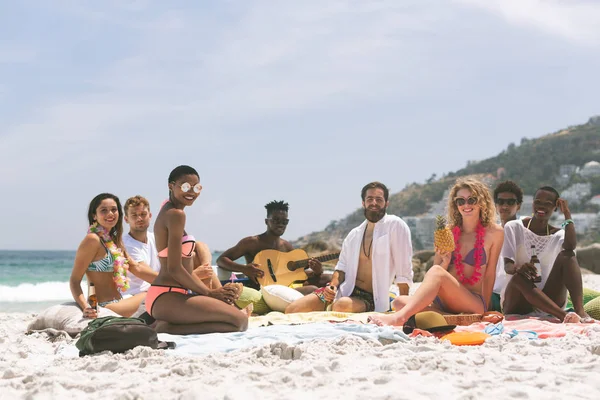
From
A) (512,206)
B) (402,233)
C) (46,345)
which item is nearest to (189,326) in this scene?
(46,345)

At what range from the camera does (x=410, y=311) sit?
6664 millimetres

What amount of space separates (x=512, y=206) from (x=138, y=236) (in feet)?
16.7

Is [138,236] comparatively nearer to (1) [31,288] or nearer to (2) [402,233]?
(2) [402,233]

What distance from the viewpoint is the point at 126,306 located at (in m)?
7.33

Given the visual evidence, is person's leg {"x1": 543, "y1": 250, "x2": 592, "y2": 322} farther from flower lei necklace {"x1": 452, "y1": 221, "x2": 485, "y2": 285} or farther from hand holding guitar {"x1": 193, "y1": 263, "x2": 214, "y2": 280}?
hand holding guitar {"x1": 193, "y1": 263, "x2": 214, "y2": 280}

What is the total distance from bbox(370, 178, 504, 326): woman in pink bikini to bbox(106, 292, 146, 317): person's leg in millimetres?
2831

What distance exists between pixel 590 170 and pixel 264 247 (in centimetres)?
10335

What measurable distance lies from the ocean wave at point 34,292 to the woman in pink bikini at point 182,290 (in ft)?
70.5

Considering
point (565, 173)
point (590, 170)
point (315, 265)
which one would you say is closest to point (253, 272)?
point (315, 265)

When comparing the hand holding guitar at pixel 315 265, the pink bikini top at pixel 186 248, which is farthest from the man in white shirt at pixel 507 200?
the pink bikini top at pixel 186 248

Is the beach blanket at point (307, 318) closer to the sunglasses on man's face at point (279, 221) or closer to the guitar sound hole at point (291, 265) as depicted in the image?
the guitar sound hole at point (291, 265)

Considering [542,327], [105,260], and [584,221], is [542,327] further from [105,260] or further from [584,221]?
[584,221]

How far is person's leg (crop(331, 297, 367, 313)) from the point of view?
841 centimetres

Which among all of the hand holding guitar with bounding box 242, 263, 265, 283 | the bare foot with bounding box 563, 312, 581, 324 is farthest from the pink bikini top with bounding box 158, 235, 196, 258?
the bare foot with bounding box 563, 312, 581, 324
